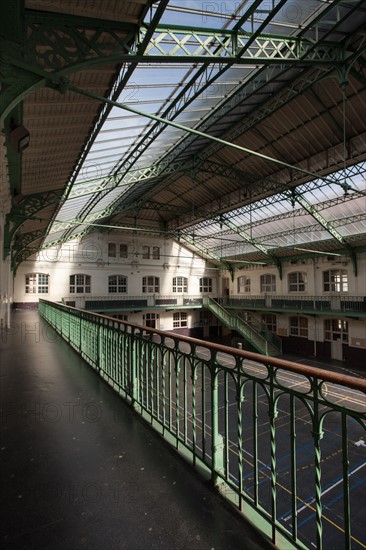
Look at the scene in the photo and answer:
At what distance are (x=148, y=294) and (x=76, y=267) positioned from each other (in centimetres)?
712

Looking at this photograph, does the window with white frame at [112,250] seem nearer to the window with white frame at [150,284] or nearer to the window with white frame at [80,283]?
the window with white frame at [80,283]

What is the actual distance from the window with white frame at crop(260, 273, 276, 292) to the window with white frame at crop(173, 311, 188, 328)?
8489mm

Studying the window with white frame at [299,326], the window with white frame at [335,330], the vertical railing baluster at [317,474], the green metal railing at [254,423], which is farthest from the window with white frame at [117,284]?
the vertical railing baluster at [317,474]

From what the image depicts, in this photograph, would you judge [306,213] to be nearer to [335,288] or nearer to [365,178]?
[365,178]

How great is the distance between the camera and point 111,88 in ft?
17.6

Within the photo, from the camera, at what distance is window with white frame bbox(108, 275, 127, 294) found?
87.8 ft

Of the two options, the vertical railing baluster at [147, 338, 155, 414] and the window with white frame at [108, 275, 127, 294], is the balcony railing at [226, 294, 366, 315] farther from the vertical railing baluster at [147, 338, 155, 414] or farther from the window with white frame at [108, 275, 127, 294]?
the vertical railing baluster at [147, 338, 155, 414]

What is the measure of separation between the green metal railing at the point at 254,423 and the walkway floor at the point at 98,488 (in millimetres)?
177

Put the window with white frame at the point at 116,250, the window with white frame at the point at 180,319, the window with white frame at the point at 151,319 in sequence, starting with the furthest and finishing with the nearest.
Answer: the window with white frame at the point at 180,319 → the window with white frame at the point at 151,319 → the window with white frame at the point at 116,250

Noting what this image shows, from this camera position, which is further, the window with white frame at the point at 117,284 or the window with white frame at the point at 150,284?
the window with white frame at the point at 150,284

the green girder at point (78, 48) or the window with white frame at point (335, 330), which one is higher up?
the green girder at point (78, 48)

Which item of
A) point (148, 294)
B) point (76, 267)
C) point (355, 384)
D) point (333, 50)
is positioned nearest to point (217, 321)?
point (148, 294)

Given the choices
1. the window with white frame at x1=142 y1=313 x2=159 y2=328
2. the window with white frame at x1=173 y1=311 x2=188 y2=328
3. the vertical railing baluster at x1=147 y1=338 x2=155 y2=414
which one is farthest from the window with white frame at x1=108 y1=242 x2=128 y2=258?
the vertical railing baluster at x1=147 y1=338 x2=155 y2=414

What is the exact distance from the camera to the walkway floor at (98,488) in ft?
5.72
